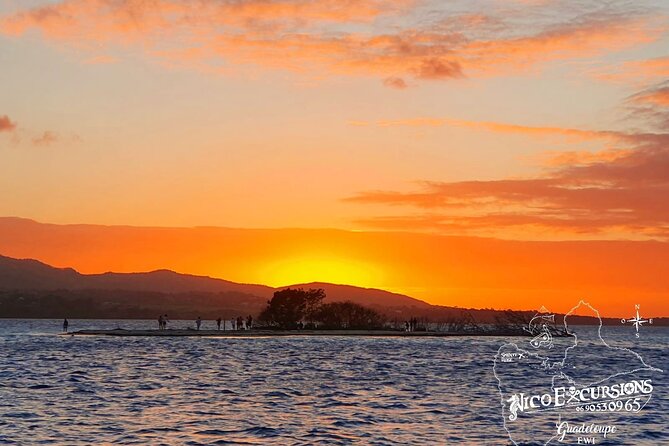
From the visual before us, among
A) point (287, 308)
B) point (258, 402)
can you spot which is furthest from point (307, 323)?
point (258, 402)

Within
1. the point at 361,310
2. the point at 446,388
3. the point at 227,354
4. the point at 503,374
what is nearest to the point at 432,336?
the point at 361,310

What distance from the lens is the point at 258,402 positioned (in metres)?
56.7

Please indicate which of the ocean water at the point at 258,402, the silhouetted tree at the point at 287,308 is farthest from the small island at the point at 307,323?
the ocean water at the point at 258,402

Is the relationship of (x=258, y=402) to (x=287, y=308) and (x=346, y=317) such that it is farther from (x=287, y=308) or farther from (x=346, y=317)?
(x=346, y=317)

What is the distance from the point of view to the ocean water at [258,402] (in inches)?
1679

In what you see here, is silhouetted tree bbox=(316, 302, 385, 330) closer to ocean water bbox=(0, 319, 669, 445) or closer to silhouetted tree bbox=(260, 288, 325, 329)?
silhouetted tree bbox=(260, 288, 325, 329)

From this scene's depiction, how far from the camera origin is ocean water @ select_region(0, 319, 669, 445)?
42.7 meters

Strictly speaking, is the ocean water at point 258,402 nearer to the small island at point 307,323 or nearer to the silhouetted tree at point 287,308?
the small island at point 307,323

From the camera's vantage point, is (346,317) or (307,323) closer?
(307,323)

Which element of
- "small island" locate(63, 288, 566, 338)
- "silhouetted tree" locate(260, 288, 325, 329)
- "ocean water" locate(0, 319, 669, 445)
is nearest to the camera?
"ocean water" locate(0, 319, 669, 445)

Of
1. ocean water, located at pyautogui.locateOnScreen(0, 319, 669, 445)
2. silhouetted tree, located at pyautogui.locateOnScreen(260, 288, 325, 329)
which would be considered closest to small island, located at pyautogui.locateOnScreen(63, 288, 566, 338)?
silhouetted tree, located at pyautogui.locateOnScreen(260, 288, 325, 329)

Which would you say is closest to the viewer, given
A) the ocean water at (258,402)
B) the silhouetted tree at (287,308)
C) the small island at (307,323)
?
the ocean water at (258,402)

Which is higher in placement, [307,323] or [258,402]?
[307,323]

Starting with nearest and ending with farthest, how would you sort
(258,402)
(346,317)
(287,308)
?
(258,402)
(287,308)
(346,317)
